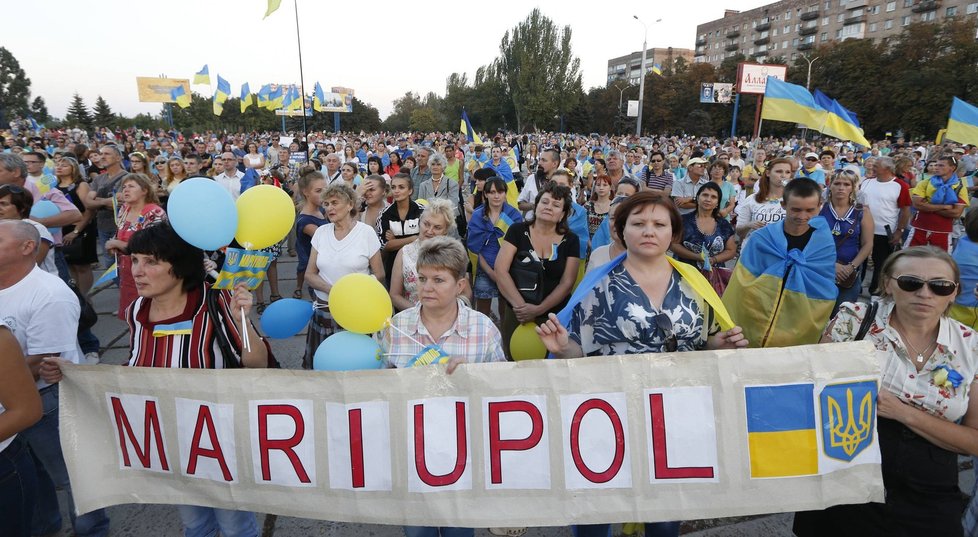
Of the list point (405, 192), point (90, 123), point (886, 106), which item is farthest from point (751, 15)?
point (405, 192)

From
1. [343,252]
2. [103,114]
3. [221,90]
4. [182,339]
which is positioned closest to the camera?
[182,339]

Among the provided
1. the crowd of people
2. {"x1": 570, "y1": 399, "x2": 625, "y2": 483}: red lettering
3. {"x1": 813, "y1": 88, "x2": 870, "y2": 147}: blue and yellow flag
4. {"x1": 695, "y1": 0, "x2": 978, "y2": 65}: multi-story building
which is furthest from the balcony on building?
{"x1": 570, "y1": 399, "x2": 625, "y2": 483}: red lettering

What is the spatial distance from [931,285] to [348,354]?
7.84ft

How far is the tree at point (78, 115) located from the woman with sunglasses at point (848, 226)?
2733 inches

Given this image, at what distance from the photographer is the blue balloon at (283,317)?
308 centimetres

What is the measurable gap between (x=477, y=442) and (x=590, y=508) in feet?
1.66

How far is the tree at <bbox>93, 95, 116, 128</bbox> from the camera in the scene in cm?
6044

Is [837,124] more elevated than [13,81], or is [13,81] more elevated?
[13,81]

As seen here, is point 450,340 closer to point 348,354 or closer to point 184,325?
point 348,354

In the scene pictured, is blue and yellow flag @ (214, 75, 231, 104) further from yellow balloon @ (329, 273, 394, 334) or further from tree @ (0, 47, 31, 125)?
tree @ (0, 47, 31, 125)

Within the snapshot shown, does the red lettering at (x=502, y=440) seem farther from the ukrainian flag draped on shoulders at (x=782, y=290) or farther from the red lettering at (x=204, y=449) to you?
the ukrainian flag draped on shoulders at (x=782, y=290)

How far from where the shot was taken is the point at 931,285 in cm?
191

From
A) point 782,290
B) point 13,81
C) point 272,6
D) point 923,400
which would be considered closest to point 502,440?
point 923,400

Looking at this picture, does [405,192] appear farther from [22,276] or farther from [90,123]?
[90,123]
